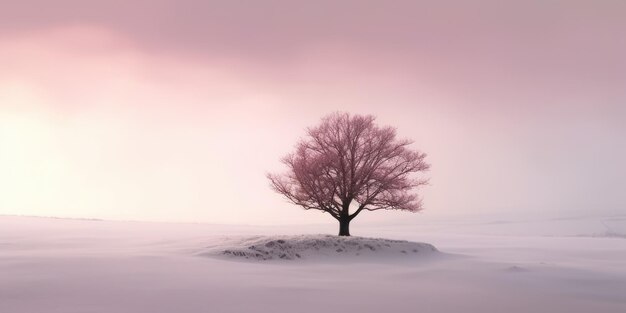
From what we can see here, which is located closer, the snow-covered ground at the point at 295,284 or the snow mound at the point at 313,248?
the snow-covered ground at the point at 295,284

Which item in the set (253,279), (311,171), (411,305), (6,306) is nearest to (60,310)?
(6,306)

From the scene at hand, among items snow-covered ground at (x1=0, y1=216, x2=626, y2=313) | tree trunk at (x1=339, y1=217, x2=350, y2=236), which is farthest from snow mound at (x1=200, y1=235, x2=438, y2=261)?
tree trunk at (x1=339, y1=217, x2=350, y2=236)

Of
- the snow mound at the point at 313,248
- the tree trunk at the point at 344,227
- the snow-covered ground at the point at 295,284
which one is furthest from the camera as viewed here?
the tree trunk at the point at 344,227

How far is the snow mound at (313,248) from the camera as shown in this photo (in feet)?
72.8

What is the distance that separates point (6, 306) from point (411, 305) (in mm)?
8055

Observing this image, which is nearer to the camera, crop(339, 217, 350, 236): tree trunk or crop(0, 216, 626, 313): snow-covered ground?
crop(0, 216, 626, 313): snow-covered ground

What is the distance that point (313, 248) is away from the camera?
24.2 metres

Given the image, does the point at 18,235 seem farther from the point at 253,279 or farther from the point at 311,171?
the point at 253,279

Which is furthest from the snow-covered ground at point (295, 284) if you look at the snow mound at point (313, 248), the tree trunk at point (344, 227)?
A: the tree trunk at point (344, 227)

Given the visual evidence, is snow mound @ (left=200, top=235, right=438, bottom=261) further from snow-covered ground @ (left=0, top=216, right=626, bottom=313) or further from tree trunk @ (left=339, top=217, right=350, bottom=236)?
tree trunk @ (left=339, top=217, right=350, bottom=236)

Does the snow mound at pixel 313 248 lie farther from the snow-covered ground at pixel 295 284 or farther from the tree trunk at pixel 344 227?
the tree trunk at pixel 344 227

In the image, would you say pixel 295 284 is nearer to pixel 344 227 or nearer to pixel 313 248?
pixel 313 248

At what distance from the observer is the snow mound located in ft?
72.8

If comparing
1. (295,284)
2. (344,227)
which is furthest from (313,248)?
(295,284)
